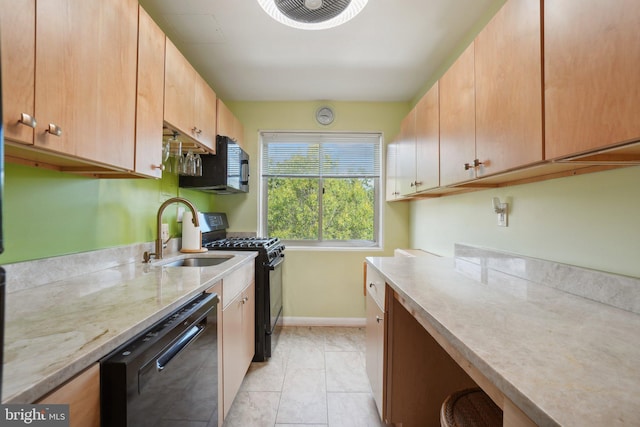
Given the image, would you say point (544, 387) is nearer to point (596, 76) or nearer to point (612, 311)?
point (612, 311)

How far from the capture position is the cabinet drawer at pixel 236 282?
1.51 meters

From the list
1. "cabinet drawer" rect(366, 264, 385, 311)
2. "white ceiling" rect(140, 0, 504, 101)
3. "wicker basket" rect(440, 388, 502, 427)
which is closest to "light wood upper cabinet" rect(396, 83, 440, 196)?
"white ceiling" rect(140, 0, 504, 101)

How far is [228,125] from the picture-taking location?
2.50m

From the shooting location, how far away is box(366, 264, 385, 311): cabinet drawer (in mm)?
1546

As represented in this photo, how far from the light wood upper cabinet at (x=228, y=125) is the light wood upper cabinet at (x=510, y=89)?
184cm

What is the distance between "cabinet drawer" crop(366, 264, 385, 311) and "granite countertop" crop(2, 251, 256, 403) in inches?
33.9

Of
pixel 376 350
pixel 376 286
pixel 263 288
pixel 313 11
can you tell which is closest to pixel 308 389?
pixel 376 350

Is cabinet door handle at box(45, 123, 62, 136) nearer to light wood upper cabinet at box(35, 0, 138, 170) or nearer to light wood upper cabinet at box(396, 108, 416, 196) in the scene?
light wood upper cabinet at box(35, 0, 138, 170)

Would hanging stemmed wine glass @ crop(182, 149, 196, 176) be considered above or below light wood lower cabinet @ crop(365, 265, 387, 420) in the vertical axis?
above

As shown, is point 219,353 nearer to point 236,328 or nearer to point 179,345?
point 236,328

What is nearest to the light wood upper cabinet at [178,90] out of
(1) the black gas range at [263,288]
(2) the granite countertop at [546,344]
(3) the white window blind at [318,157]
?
(1) the black gas range at [263,288]

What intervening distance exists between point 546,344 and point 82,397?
111cm

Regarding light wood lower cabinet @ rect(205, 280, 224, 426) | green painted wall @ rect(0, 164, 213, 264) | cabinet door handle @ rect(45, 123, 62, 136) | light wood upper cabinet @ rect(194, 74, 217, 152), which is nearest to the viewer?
cabinet door handle @ rect(45, 123, 62, 136)

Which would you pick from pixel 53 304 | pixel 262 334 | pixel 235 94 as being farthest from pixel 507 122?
pixel 235 94
